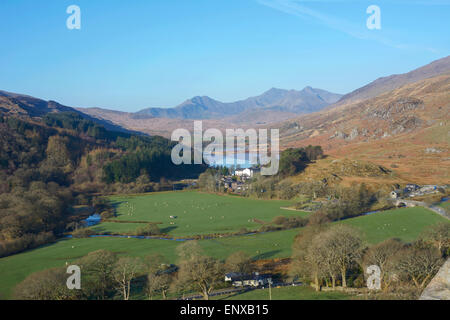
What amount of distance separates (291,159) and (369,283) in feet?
202

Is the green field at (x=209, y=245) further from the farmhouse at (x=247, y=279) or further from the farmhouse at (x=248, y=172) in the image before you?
the farmhouse at (x=248, y=172)

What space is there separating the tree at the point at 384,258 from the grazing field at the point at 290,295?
130 inches

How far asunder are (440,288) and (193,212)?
172 feet

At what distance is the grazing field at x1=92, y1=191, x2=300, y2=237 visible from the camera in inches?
1985

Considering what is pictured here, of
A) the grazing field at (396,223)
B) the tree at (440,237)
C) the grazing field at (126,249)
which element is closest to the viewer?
the tree at (440,237)

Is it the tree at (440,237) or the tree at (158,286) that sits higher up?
the tree at (440,237)

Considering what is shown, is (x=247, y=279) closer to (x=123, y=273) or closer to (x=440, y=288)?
(x=123, y=273)

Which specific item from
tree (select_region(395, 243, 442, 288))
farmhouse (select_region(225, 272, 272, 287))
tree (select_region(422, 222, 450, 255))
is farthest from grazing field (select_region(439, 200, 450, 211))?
farmhouse (select_region(225, 272, 272, 287))

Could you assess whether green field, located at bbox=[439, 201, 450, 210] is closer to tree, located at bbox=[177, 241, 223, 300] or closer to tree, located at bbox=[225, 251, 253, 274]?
tree, located at bbox=[225, 251, 253, 274]

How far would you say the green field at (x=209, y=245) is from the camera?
35.2 meters

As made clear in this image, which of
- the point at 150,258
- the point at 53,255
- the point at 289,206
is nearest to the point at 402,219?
the point at 289,206

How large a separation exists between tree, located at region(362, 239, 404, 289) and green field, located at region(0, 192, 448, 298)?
21.2 feet

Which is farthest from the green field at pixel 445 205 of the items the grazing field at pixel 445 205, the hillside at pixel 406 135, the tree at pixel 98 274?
the tree at pixel 98 274
